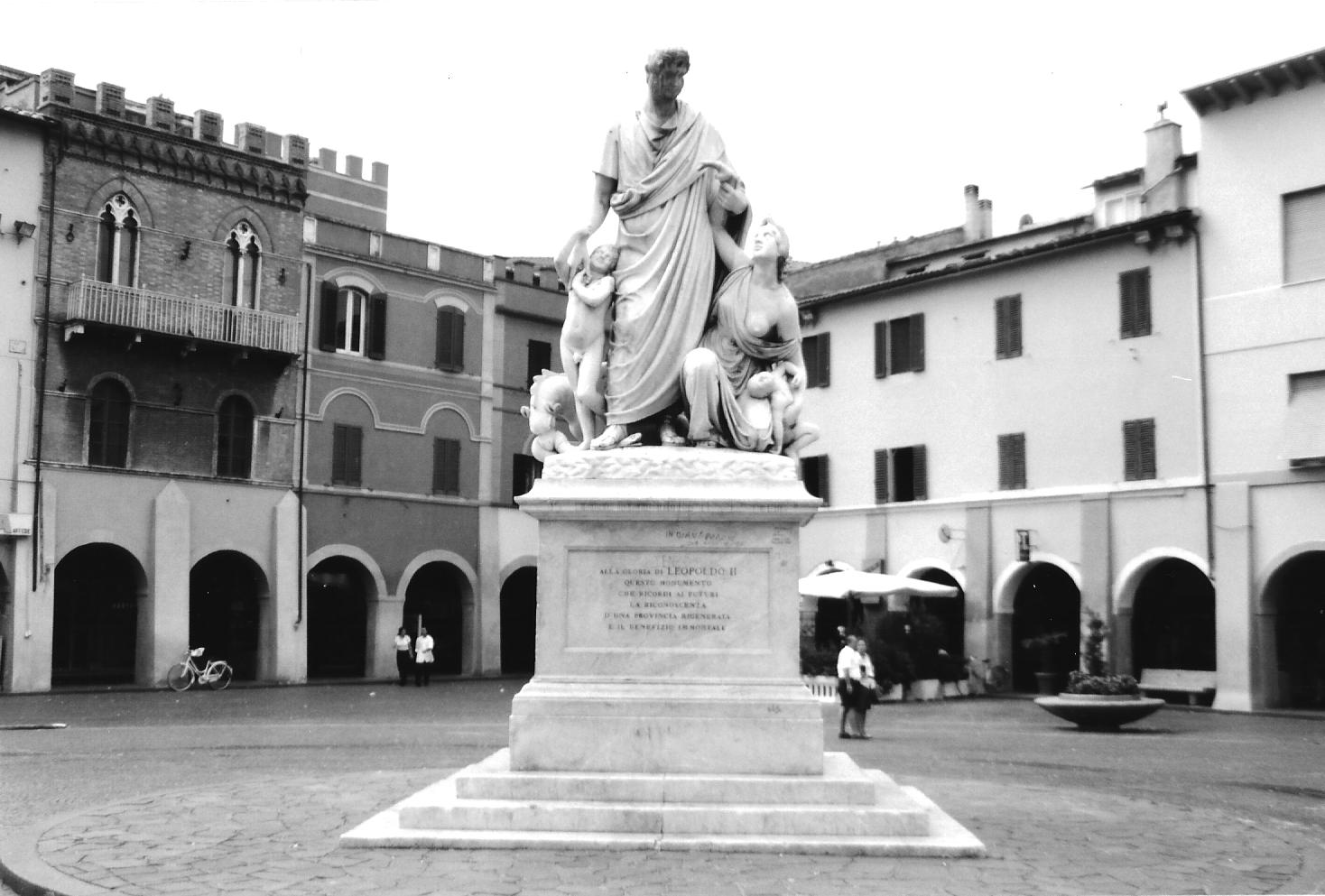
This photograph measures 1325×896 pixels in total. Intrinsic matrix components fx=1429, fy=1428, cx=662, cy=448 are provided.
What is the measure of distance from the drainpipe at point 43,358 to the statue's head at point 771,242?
2661cm

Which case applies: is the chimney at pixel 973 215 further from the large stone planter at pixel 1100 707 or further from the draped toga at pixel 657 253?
the draped toga at pixel 657 253

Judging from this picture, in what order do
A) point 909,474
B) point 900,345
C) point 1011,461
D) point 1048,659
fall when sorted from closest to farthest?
point 1048,659
point 1011,461
point 909,474
point 900,345

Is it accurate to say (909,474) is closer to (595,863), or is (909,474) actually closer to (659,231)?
(659,231)

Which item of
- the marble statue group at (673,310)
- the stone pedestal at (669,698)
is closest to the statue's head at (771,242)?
the marble statue group at (673,310)

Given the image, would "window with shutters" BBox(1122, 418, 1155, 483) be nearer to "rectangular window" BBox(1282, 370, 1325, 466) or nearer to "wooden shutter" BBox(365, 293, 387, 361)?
"rectangular window" BBox(1282, 370, 1325, 466)

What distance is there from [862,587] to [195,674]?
15706 millimetres

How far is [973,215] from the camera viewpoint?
41.9 meters

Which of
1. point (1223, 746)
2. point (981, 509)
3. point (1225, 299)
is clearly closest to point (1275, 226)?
point (1225, 299)

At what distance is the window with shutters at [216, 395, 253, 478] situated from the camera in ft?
119

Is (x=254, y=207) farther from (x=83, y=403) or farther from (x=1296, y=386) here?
(x=1296, y=386)

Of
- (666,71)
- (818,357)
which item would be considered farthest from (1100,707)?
(818,357)

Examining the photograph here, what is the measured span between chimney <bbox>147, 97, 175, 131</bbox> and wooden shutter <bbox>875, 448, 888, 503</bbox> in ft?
66.0

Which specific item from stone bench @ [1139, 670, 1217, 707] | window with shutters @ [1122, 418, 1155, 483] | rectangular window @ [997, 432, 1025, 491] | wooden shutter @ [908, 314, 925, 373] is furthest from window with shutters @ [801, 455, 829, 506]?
stone bench @ [1139, 670, 1217, 707]

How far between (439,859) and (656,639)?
2.03m
